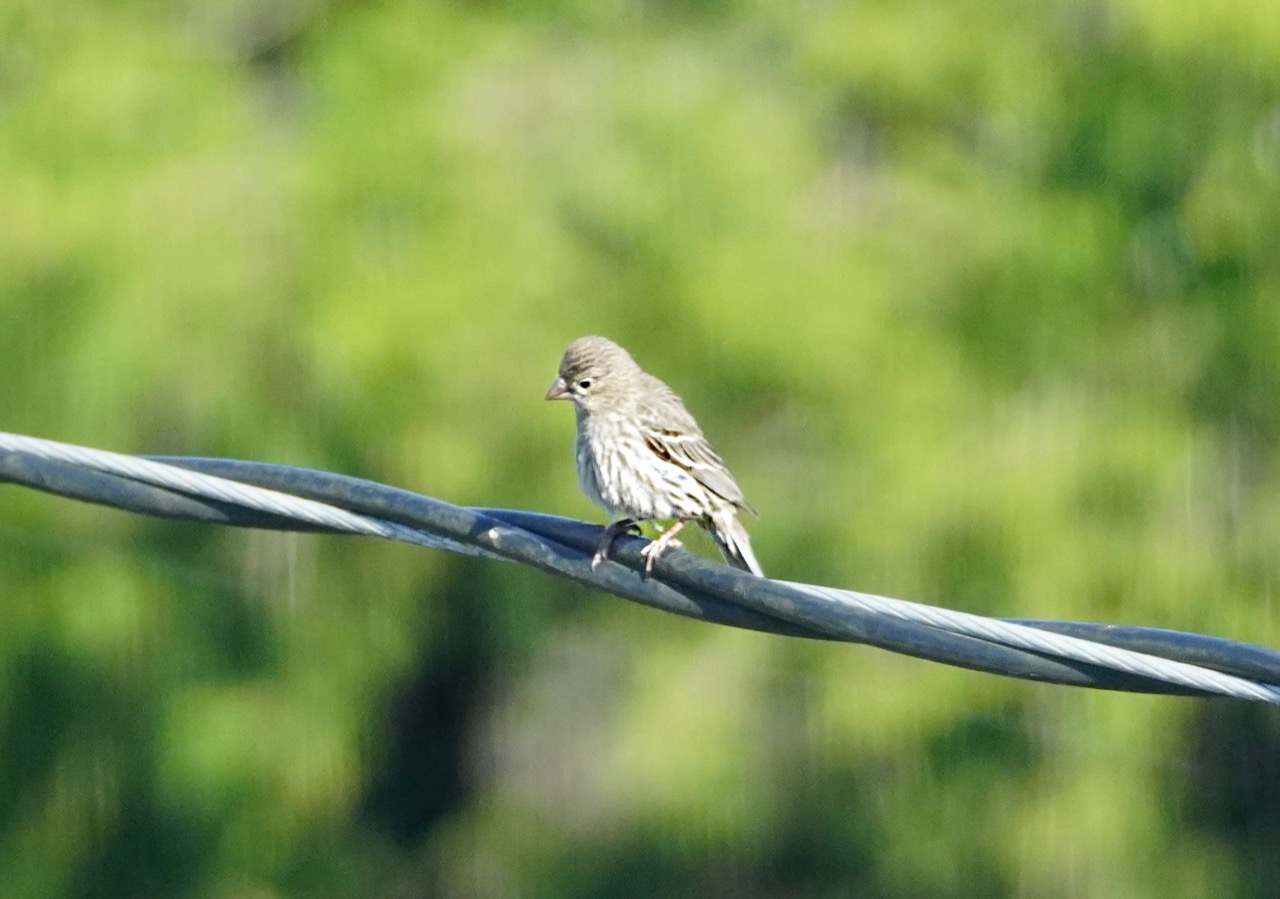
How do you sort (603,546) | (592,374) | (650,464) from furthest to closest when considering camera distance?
1. (592,374)
2. (650,464)
3. (603,546)

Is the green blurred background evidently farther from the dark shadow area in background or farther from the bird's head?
the bird's head

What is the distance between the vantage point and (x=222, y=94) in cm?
686

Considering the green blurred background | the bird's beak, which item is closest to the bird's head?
the bird's beak

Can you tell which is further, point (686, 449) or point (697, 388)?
point (697, 388)

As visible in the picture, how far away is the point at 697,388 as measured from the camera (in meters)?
6.31

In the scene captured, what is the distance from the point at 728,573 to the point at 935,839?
3439mm

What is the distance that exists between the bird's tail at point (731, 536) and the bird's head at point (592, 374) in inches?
18.6

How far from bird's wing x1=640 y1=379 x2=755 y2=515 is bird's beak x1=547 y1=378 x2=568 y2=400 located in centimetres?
31

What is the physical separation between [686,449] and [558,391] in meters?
0.54

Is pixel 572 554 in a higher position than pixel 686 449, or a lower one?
lower

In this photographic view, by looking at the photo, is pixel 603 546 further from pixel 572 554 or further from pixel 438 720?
pixel 438 720

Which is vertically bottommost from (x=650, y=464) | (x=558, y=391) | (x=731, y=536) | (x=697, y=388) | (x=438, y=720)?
(x=438, y=720)

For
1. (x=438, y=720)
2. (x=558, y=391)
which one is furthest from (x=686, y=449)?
(x=438, y=720)

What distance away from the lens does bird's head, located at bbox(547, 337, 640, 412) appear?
5387mm
